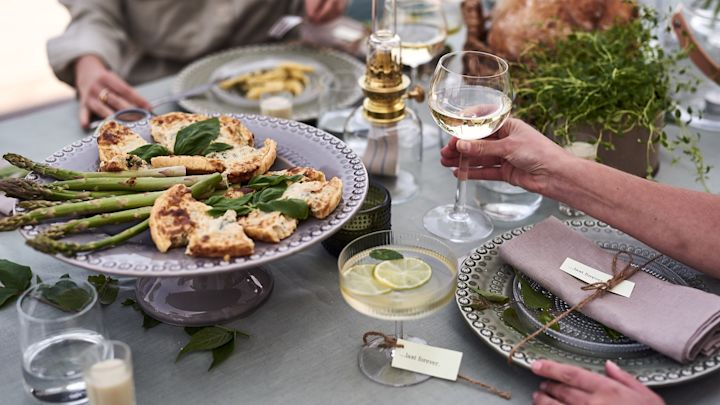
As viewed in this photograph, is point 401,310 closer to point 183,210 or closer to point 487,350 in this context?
point 487,350

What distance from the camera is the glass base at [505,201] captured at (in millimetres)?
1753

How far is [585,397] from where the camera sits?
1.11m

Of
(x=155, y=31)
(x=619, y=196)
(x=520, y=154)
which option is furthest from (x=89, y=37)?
(x=619, y=196)

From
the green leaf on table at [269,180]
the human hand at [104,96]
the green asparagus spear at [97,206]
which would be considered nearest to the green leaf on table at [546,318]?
the green leaf on table at [269,180]

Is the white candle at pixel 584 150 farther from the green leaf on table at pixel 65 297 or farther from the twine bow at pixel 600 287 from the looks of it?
the green leaf on table at pixel 65 297

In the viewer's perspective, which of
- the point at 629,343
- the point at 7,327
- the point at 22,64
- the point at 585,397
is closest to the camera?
the point at 585,397

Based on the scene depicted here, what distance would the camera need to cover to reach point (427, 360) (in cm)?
128

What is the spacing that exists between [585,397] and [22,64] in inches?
185

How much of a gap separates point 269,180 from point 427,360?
0.44 metres

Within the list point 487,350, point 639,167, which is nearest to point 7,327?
point 487,350

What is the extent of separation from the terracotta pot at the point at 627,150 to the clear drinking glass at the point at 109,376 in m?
1.14

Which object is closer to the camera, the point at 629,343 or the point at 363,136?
the point at 629,343

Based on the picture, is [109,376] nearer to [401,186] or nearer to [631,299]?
[631,299]

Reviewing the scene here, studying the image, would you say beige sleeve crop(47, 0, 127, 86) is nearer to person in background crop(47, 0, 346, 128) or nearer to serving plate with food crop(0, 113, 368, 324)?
person in background crop(47, 0, 346, 128)
